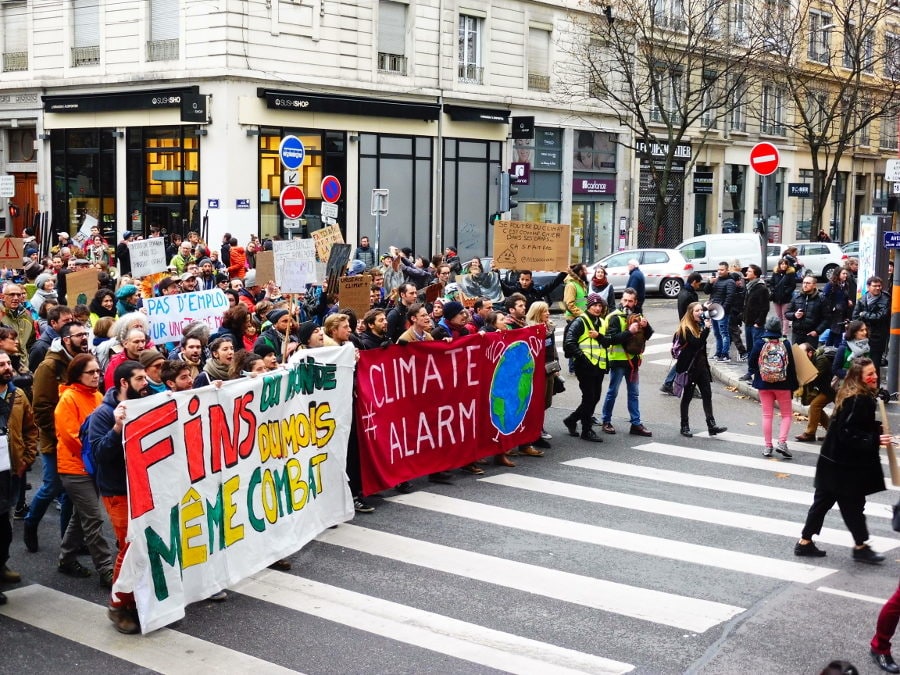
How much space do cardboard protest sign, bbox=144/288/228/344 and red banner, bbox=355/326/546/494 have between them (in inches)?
149

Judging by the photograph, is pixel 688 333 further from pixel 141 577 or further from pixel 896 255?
pixel 141 577

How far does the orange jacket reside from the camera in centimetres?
816

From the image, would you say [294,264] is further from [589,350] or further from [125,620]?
[125,620]

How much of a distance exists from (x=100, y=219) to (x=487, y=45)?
12725 mm

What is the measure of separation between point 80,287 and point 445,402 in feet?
20.2

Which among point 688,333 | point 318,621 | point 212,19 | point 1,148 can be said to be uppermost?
point 212,19

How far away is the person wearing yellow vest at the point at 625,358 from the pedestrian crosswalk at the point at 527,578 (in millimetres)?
1872

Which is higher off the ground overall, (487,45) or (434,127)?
(487,45)

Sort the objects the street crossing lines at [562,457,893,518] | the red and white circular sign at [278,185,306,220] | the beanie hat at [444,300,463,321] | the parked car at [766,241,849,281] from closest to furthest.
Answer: the street crossing lines at [562,457,893,518], the beanie hat at [444,300,463,321], the red and white circular sign at [278,185,306,220], the parked car at [766,241,849,281]

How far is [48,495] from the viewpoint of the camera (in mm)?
9055

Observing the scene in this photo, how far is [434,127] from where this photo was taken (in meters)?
34.9

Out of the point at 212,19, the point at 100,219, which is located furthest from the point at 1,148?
the point at 212,19

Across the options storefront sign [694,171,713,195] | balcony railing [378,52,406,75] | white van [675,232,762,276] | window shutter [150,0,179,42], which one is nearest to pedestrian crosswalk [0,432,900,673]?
window shutter [150,0,179,42]

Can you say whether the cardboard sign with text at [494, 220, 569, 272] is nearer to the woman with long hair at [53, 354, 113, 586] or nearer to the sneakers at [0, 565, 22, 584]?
the woman with long hair at [53, 354, 113, 586]
